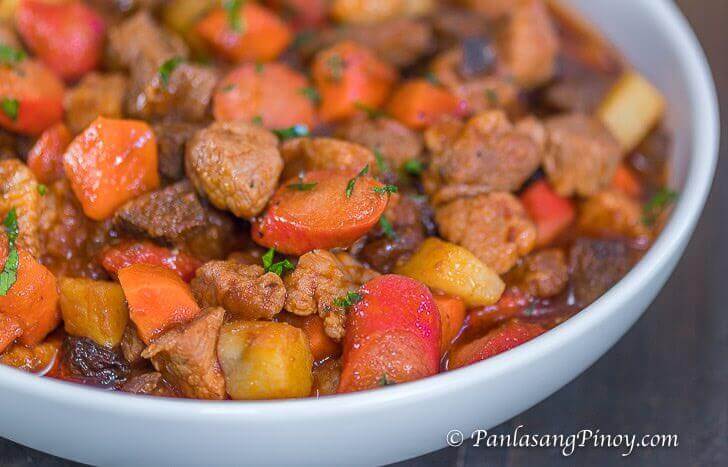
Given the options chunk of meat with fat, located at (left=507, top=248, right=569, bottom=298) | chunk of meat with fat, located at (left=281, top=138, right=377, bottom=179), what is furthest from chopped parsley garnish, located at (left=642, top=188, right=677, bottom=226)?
chunk of meat with fat, located at (left=281, top=138, right=377, bottom=179)

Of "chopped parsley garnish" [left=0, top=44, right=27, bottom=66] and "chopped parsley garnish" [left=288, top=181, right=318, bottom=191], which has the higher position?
"chopped parsley garnish" [left=0, top=44, right=27, bottom=66]

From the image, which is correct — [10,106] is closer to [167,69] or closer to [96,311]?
[167,69]

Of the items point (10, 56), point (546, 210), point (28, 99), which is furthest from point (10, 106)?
point (546, 210)

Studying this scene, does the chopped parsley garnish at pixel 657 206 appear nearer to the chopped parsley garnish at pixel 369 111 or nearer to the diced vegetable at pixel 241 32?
the chopped parsley garnish at pixel 369 111

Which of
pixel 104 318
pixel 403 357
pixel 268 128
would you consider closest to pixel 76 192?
pixel 104 318

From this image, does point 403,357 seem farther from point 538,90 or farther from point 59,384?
point 538,90

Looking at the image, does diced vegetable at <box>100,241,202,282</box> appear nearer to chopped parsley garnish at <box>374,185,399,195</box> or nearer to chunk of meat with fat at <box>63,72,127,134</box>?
chunk of meat with fat at <box>63,72,127,134</box>
